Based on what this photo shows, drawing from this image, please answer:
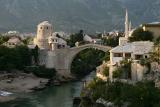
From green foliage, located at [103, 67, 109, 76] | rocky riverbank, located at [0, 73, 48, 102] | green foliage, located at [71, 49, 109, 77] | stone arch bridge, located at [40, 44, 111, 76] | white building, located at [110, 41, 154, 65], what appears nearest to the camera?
white building, located at [110, 41, 154, 65]

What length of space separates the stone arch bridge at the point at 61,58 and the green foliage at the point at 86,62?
2754mm

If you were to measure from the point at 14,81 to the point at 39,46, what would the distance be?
15.6 metres

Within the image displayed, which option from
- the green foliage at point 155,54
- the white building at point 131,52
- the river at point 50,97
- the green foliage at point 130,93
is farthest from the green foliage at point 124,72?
the river at point 50,97

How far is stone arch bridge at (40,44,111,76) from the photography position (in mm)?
Answer: 75250

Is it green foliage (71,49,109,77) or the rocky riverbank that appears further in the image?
green foliage (71,49,109,77)

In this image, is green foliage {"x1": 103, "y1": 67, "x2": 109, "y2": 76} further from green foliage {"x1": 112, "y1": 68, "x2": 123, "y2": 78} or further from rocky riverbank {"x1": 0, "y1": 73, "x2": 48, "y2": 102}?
rocky riverbank {"x1": 0, "y1": 73, "x2": 48, "y2": 102}

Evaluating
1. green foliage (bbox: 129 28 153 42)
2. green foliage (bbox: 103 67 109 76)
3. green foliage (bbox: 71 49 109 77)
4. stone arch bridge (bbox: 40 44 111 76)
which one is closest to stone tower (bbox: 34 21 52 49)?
stone arch bridge (bbox: 40 44 111 76)

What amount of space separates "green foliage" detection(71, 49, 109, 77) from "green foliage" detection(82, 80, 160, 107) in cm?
3733

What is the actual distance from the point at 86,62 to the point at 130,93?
47.8 metres

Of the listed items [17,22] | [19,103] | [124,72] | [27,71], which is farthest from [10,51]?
[17,22]

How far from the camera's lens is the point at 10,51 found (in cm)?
7031

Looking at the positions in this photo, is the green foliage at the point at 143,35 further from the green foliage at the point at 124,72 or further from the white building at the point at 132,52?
the green foliage at the point at 124,72

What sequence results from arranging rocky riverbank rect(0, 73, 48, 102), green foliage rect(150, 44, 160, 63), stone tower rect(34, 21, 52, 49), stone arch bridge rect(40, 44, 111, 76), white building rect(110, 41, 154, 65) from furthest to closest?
stone tower rect(34, 21, 52, 49), stone arch bridge rect(40, 44, 111, 76), rocky riverbank rect(0, 73, 48, 102), white building rect(110, 41, 154, 65), green foliage rect(150, 44, 160, 63)

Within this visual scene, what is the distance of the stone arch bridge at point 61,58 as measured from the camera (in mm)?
75250
